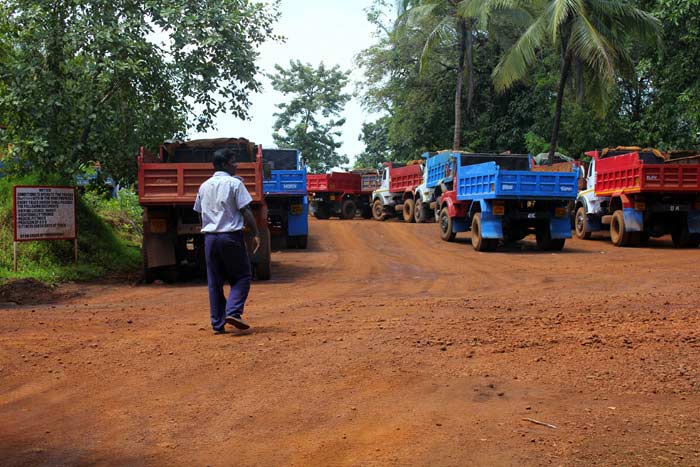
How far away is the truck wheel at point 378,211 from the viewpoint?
104ft

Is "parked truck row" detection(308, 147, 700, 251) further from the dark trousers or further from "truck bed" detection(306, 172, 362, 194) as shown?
the dark trousers

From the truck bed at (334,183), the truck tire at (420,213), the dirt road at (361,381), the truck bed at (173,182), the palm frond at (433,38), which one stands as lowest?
the dirt road at (361,381)

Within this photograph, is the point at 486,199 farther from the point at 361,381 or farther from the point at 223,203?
the point at 361,381

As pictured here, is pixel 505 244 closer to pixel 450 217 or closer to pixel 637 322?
pixel 450 217

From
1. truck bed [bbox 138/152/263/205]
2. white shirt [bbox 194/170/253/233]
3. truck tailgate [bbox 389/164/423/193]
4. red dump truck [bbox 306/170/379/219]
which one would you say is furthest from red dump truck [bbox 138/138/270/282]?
red dump truck [bbox 306/170/379/219]

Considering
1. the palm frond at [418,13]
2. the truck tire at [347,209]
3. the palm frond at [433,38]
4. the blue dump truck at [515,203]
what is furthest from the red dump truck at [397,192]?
the blue dump truck at [515,203]

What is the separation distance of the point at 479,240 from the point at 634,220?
4.01 meters

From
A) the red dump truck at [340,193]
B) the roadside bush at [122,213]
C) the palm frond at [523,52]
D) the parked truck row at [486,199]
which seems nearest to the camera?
the parked truck row at [486,199]

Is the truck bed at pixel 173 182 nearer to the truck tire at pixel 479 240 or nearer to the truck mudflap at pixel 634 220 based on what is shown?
the truck tire at pixel 479 240

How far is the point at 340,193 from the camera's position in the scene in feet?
111

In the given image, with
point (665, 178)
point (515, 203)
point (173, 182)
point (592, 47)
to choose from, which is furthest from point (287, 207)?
point (592, 47)

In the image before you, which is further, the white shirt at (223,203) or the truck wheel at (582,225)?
the truck wheel at (582,225)

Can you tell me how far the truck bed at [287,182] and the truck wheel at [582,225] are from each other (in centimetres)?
854

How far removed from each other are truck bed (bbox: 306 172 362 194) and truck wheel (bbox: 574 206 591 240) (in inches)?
509
